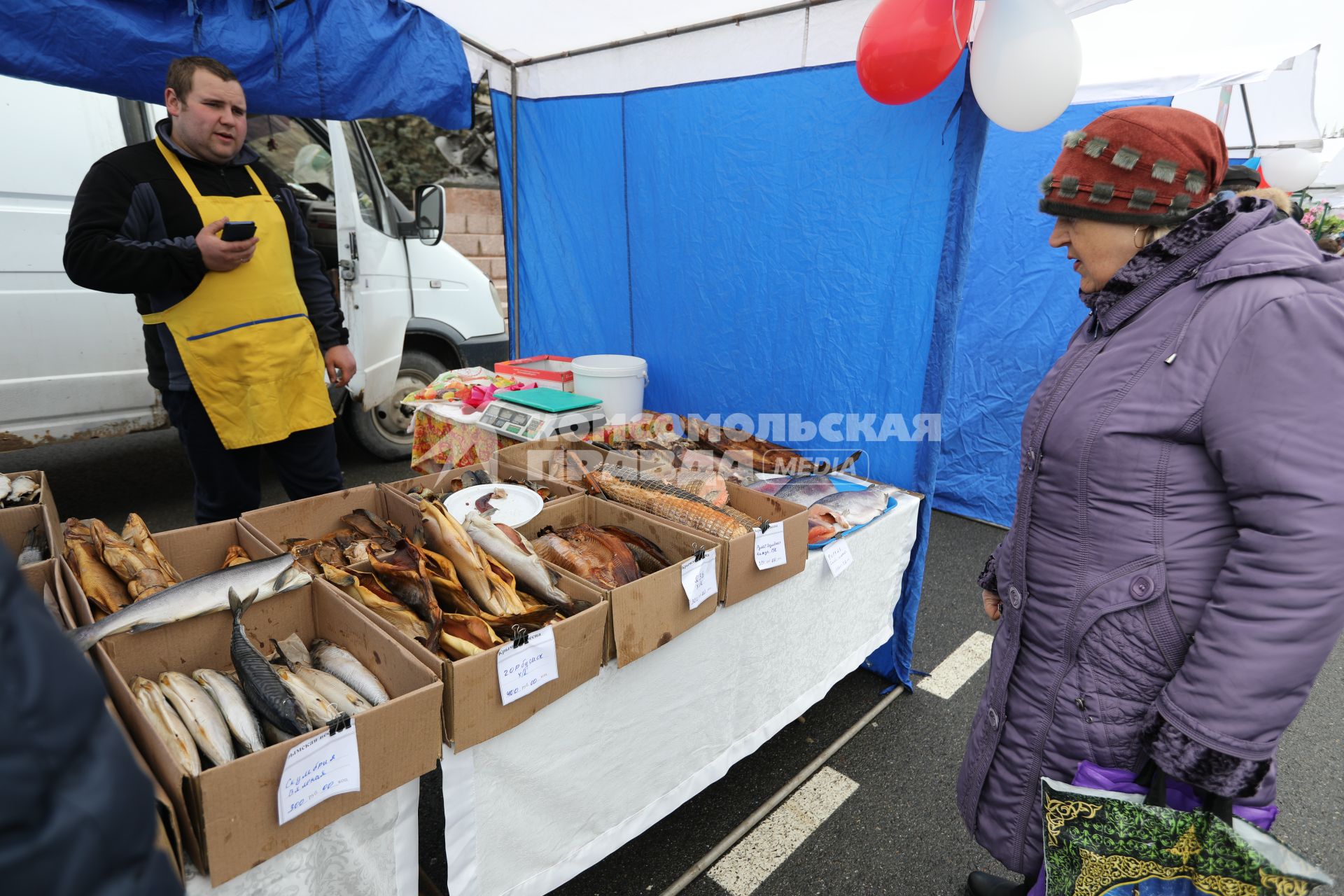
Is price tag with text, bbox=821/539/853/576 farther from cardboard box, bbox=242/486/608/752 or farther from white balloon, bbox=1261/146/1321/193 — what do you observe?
white balloon, bbox=1261/146/1321/193

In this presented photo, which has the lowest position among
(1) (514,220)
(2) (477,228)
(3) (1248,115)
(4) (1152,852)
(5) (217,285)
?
(4) (1152,852)

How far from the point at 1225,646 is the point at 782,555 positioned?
119 cm

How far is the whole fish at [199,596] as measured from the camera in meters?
1.35

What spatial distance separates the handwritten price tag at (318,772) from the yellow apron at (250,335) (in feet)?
6.02

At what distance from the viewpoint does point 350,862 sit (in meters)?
1.33

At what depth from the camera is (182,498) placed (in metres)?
4.73

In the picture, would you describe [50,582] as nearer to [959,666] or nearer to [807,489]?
[807,489]

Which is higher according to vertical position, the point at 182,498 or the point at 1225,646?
the point at 1225,646

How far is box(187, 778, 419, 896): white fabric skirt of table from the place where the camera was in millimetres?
1176

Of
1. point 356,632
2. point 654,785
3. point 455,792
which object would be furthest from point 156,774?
point 654,785

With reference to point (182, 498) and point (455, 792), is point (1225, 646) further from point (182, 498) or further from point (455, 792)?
point (182, 498)

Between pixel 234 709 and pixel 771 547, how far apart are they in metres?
1.42

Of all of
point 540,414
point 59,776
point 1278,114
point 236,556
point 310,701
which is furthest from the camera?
point 1278,114

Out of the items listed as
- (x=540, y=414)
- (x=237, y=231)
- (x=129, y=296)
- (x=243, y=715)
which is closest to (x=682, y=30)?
(x=540, y=414)
